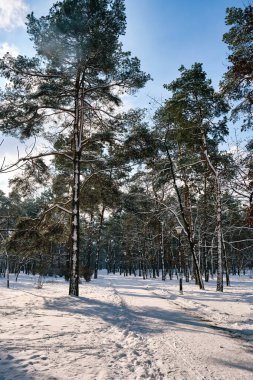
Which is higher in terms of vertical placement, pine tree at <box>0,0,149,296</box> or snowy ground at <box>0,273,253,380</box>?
pine tree at <box>0,0,149,296</box>

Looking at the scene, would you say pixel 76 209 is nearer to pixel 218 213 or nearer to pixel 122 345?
pixel 122 345

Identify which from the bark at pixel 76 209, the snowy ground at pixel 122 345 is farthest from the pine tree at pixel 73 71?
the snowy ground at pixel 122 345

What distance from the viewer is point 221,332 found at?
6742 mm

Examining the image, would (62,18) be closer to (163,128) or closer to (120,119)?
(120,119)

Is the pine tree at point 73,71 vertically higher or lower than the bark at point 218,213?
higher

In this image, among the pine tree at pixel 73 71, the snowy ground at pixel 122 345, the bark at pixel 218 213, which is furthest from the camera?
the bark at pixel 218 213

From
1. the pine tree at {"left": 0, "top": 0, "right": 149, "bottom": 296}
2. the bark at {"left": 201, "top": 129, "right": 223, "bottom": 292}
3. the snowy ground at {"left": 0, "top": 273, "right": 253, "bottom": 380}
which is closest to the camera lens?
the snowy ground at {"left": 0, "top": 273, "right": 253, "bottom": 380}

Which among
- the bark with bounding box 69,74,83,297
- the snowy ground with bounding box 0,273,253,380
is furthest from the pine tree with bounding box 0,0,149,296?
the snowy ground with bounding box 0,273,253,380

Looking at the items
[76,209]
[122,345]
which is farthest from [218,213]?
[122,345]

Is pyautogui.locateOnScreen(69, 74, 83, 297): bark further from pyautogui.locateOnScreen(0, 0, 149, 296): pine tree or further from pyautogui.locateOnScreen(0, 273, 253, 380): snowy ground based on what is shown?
pyautogui.locateOnScreen(0, 273, 253, 380): snowy ground

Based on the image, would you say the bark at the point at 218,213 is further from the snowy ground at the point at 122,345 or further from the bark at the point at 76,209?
the snowy ground at the point at 122,345

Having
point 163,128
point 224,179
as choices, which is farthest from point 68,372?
point 163,128

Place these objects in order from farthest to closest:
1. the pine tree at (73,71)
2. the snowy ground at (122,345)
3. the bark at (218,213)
A: the bark at (218,213), the pine tree at (73,71), the snowy ground at (122,345)

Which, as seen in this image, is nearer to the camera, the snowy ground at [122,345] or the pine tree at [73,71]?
the snowy ground at [122,345]
